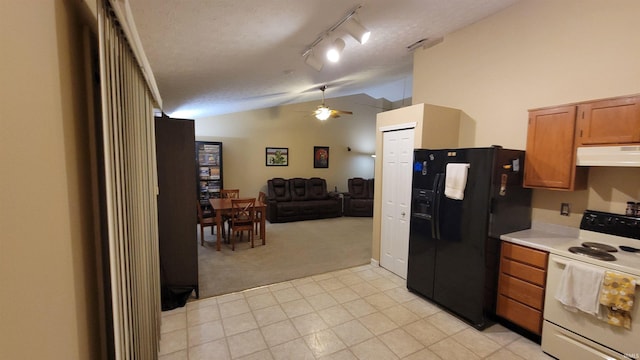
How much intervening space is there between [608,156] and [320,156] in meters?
6.48

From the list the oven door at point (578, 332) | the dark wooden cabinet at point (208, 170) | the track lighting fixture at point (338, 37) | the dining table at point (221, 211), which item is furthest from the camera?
the dark wooden cabinet at point (208, 170)

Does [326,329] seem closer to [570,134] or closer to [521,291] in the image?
[521,291]

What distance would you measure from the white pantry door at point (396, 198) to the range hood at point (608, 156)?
1.52 m

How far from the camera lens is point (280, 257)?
4.27 meters

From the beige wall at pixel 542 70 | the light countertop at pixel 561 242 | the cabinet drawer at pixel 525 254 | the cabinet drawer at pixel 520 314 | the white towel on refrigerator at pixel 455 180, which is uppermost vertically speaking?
the beige wall at pixel 542 70

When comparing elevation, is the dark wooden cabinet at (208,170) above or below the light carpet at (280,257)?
above

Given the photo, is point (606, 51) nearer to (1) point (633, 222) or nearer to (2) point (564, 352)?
(1) point (633, 222)

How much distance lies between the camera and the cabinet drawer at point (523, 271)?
2.24 meters

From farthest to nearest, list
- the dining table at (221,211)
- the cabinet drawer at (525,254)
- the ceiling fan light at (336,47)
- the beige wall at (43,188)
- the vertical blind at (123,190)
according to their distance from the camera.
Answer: the dining table at (221,211)
the ceiling fan light at (336,47)
the cabinet drawer at (525,254)
the vertical blind at (123,190)
the beige wall at (43,188)

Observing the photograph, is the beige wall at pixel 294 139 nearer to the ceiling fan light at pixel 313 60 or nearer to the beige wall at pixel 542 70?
the ceiling fan light at pixel 313 60

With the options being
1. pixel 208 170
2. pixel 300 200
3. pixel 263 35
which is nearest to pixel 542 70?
pixel 263 35

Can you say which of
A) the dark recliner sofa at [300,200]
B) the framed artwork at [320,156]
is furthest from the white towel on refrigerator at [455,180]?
the framed artwork at [320,156]

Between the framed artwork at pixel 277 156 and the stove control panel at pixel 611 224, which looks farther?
the framed artwork at pixel 277 156

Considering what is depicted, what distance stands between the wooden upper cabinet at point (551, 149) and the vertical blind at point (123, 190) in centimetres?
317
